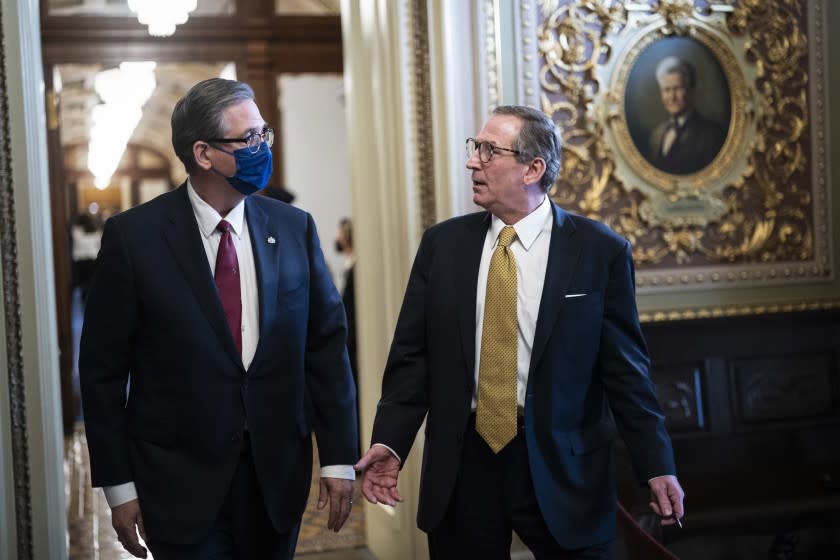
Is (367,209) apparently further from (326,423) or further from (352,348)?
(352,348)

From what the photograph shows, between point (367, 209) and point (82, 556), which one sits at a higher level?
point (367, 209)

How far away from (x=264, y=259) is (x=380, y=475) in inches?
25.4

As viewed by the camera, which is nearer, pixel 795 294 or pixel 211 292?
pixel 211 292

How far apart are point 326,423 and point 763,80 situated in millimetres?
3128

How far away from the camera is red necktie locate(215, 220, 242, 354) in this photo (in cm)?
265

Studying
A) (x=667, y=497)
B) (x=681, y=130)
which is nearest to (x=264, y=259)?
(x=667, y=497)

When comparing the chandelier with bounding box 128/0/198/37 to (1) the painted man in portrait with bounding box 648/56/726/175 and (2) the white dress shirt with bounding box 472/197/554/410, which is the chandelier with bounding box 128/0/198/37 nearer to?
(1) the painted man in portrait with bounding box 648/56/726/175

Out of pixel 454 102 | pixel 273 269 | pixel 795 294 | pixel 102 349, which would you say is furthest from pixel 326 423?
pixel 795 294

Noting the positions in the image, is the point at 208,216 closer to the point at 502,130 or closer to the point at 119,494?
the point at 119,494

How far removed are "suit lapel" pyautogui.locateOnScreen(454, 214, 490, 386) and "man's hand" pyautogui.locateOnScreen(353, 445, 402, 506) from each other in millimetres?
297

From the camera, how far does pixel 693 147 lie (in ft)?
16.0

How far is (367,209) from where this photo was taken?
495 centimetres

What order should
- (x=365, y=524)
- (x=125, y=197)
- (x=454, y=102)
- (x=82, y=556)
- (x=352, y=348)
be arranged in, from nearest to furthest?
(x=454, y=102) < (x=82, y=556) < (x=365, y=524) < (x=352, y=348) < (x=125, y=197)

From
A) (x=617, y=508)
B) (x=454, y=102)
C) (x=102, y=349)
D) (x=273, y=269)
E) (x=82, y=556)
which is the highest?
(x=454, y=102)
